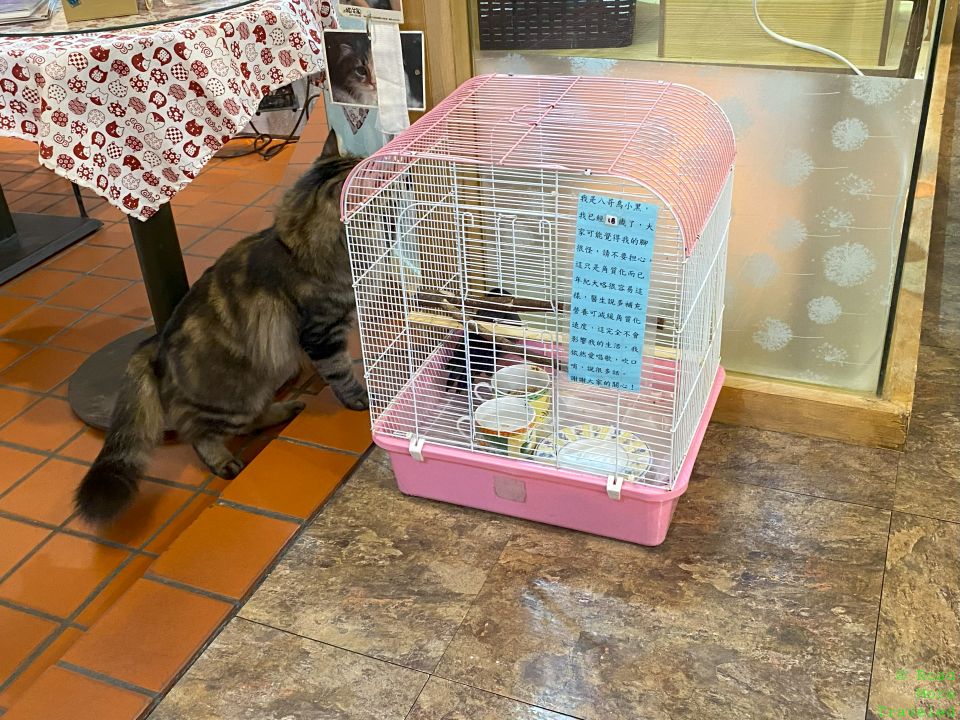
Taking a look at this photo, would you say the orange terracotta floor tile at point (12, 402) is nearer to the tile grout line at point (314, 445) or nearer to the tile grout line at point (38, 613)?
the tile grout line at point (38, 613)

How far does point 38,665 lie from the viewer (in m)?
1.58

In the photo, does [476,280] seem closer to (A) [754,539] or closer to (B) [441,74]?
(B) [441,74]

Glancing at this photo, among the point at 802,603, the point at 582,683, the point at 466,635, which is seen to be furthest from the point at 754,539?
the point at 466,635

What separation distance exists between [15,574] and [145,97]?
1.00 meters

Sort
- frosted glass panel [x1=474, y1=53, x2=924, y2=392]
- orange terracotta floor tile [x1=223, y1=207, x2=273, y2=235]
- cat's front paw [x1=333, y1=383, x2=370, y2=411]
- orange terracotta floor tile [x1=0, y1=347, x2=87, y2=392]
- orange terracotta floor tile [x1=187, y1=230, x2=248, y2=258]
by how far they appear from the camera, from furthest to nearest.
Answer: orange terracotta floor tile [x1=223, y1=207, x2=273, y2=235] → orange terracotta floor tile [x1=187, y1=230, x2=248, y2=258] → orange terracotta floor tile [x1=0, y1=347, x2=87, y2=392] → cat's front paw [x1=333, y1=383, x2=370, y2=411] → frosted glass panel [x1=474, y1=53, x2=924, y2=392]

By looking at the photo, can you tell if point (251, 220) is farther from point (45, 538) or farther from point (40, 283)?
point (45, 538)

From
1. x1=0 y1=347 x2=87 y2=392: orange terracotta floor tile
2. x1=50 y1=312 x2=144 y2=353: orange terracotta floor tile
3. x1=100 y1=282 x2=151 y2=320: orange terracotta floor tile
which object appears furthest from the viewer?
x1=100 y1=282 x2=151 y2=320: orange terracotta floor tile

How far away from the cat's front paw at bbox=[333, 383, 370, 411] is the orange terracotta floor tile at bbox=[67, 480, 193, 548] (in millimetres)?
399

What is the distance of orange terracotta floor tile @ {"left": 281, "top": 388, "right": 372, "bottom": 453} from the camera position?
6.20ft

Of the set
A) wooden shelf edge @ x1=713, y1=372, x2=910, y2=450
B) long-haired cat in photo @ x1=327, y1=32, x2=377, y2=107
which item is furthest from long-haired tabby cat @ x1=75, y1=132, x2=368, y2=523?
wooden shelf edge @ x1=713, y1=372, x2=910, y2=450

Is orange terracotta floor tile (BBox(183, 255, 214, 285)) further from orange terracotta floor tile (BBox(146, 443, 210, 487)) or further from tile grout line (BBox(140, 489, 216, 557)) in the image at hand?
tile grout line (BBox(140, 489, 216, 557))

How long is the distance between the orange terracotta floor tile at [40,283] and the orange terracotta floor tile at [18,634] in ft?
4.48

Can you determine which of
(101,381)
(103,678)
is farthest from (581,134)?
(101,381)

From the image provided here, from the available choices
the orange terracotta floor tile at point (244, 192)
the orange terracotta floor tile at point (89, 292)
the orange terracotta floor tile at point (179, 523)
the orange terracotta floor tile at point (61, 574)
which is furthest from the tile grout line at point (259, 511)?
the orange terracotta floor tile at point (244, 192)
